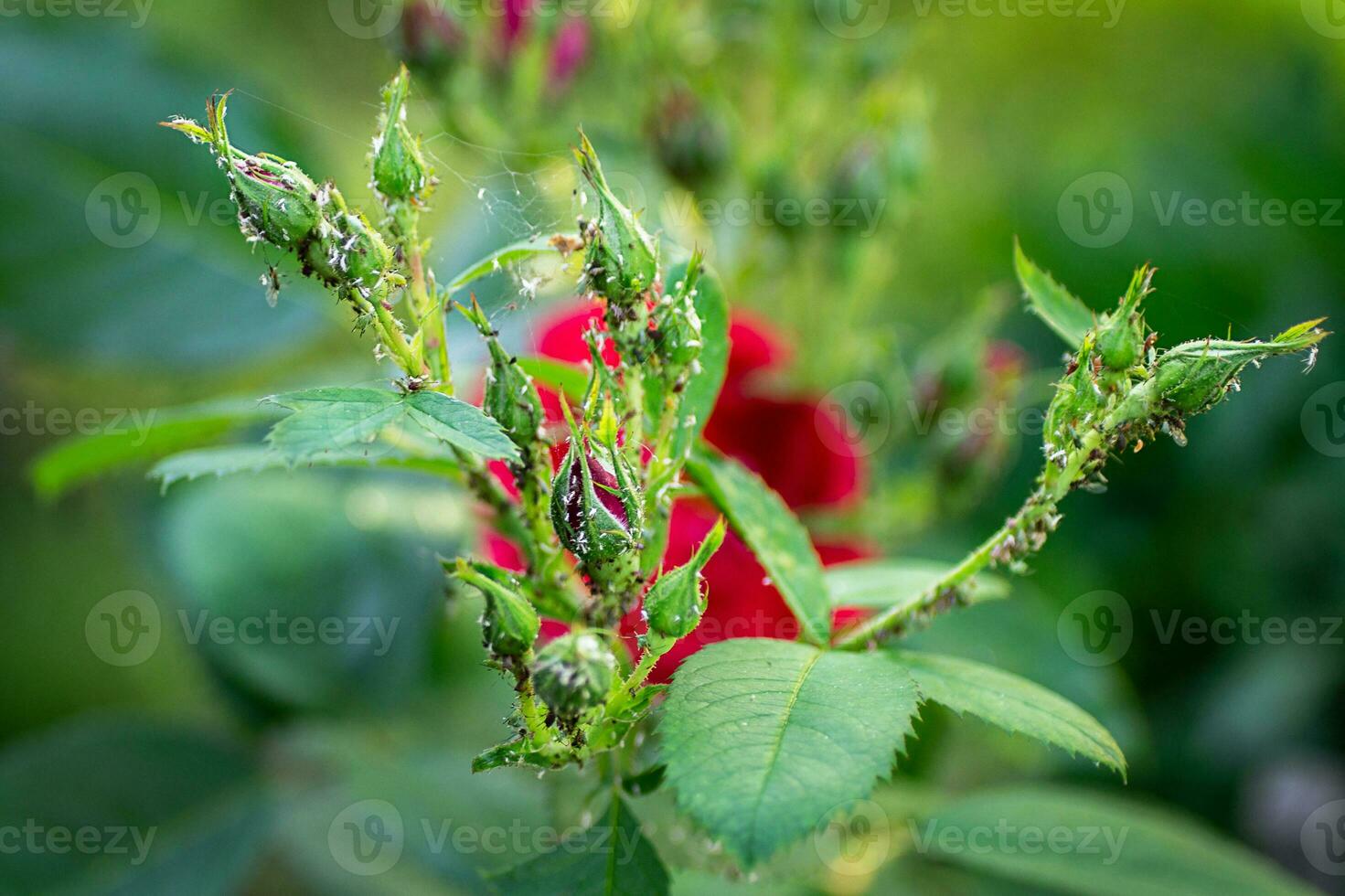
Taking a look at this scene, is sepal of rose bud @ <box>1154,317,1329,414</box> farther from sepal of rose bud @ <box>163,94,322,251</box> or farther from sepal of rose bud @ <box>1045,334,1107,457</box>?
sepal of rose bud @ <box>163,94,322,251</box>

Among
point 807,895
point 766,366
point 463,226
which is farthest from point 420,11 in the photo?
point 807,895

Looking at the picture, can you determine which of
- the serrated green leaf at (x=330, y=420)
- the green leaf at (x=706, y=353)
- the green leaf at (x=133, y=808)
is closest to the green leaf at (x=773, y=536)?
the green leaf at (x=706, y=353)

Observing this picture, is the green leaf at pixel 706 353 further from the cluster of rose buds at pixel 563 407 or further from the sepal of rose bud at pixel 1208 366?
the sepal of rose bud at pixel 1208 366

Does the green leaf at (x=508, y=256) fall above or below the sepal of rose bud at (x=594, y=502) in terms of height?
above

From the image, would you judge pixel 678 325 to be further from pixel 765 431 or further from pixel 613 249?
pixel 765 431

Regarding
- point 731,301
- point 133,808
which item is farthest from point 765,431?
point 133,808

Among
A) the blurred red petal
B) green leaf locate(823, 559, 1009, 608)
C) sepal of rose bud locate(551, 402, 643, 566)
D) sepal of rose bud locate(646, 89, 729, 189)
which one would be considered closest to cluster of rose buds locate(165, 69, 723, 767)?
sepal of rose bud locate(551, 402, 643, 566)
